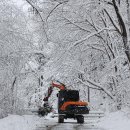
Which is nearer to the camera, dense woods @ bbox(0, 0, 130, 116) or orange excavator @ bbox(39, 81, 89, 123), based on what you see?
dense woods @ bbox(0, 0, 130, 116)

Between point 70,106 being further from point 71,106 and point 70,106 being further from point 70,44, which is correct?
point 70,44

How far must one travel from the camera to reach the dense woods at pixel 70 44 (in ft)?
67.6

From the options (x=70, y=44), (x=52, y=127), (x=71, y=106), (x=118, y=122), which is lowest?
(x=52, y=127)

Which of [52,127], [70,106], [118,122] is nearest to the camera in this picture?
[118,122]

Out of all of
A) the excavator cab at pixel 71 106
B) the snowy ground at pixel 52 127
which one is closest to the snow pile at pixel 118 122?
the snowy ground at pixel 52 127

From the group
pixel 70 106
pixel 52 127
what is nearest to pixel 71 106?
pixel 70 106

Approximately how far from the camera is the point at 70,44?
25.1 meters

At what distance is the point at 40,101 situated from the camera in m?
57.4

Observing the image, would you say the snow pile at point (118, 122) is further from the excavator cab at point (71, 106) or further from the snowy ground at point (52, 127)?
the excavator cab at point (71, 106)

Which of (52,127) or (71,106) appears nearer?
(52,127)

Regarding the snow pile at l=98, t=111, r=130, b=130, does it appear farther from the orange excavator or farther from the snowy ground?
the orange excavator

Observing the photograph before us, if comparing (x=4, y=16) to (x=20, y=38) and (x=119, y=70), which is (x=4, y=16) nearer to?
(x=20, y=38)

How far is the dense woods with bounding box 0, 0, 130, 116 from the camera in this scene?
20594 millimetres

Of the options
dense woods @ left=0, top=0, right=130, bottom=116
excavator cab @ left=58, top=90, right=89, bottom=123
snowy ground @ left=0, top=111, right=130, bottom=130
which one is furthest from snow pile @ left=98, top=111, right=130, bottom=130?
excavator cab @ left=58, top=90, right=89, bottom=123
